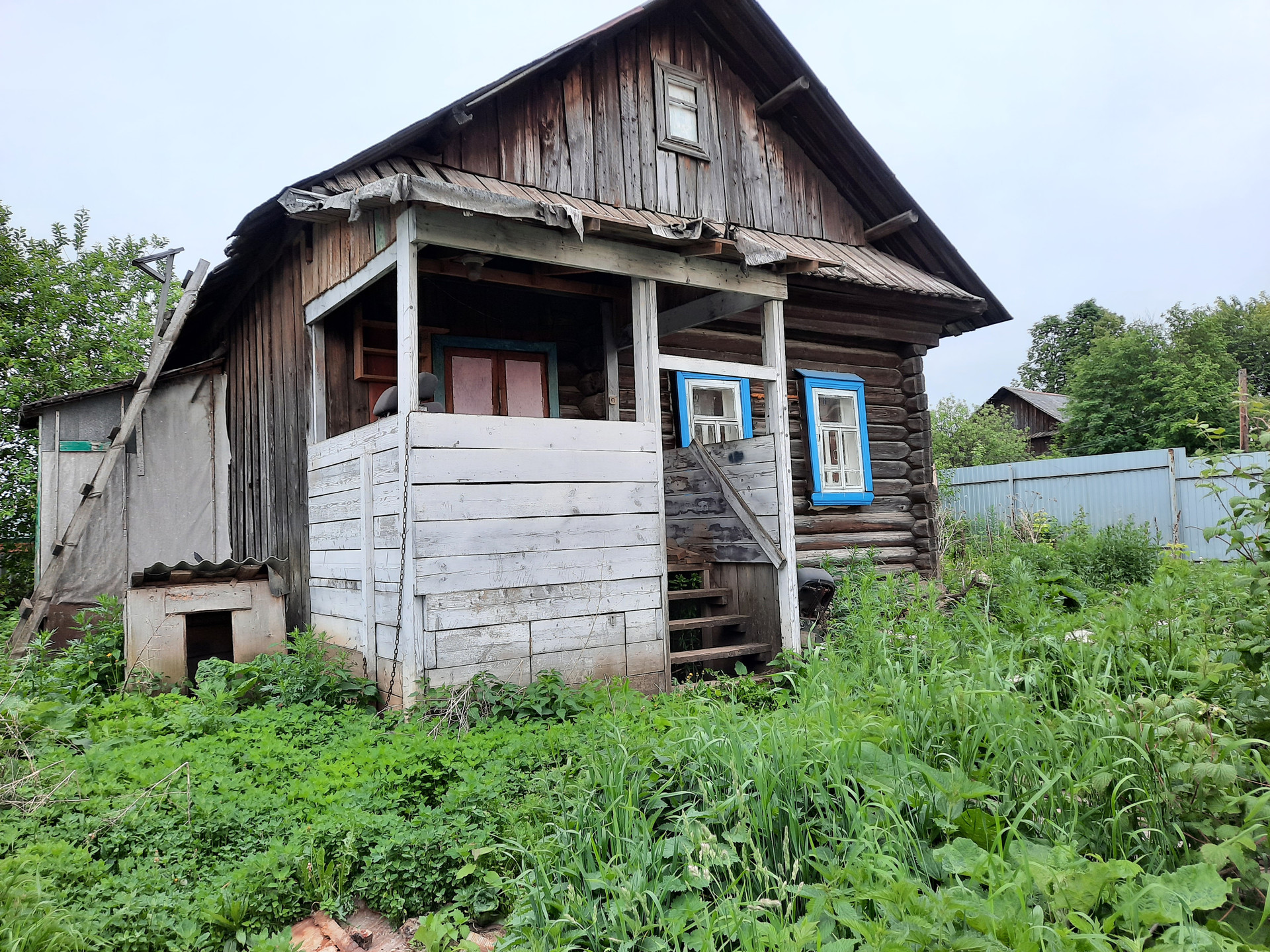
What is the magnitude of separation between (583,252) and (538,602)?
249 cm

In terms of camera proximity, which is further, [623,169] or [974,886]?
[623,169]

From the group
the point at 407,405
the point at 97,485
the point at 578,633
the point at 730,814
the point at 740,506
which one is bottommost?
the point at 730,814

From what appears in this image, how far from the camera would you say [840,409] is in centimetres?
984

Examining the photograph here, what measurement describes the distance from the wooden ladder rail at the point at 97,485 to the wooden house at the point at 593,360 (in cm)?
47

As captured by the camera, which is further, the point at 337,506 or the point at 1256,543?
the point at 337,506

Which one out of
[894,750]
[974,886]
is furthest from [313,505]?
[974,886]

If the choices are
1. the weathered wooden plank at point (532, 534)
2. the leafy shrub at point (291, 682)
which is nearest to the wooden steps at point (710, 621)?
the weathered wooden plank at point (532, 534)

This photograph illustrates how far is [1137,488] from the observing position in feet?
51.0

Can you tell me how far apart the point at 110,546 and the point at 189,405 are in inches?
67.2

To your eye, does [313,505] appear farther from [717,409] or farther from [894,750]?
[894,750]

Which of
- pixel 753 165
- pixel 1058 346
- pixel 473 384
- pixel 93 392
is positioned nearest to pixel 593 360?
pixel 473 384

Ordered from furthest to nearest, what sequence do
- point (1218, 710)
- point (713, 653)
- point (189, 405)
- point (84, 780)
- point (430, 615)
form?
point (189, 405), point (713, 653), point (430, 615), point (84, 780), point (1218, 710)

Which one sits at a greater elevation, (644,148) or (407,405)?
(644,148)

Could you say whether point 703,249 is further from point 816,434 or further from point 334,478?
point 816,434
